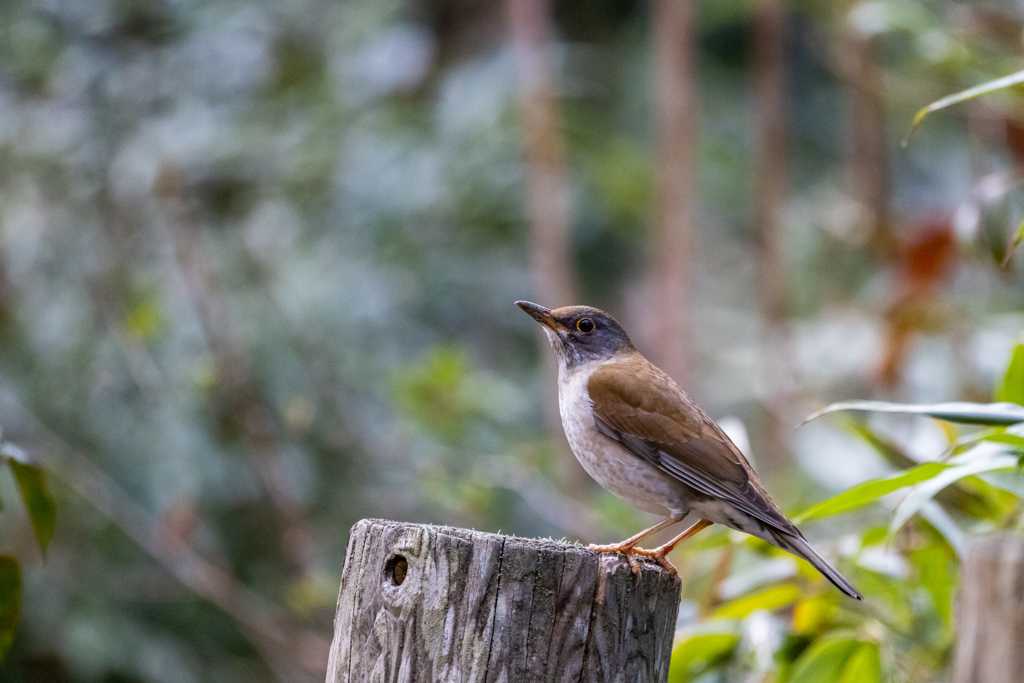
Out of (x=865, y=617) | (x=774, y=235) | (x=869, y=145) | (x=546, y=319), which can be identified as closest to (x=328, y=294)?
(x=774, y=235)

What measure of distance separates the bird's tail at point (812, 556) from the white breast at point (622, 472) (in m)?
0.35

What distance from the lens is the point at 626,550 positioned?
2801 millimetres

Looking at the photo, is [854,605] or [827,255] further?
[827,255]

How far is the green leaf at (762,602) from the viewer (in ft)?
12.1

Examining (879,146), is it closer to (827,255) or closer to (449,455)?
(827,255)

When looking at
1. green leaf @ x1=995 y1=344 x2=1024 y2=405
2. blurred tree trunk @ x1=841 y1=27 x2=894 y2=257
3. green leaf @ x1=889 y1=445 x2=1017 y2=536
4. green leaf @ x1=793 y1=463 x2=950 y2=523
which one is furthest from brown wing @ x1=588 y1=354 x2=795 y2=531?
blurred tree trunk @ x1=841 y1=27 x2=894 y2=257

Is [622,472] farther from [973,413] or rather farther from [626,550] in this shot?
[973,413]

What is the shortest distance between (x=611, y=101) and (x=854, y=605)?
23.0ft

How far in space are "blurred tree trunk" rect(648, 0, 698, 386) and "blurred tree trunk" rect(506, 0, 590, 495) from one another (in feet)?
2.55

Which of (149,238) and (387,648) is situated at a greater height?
(149,238)

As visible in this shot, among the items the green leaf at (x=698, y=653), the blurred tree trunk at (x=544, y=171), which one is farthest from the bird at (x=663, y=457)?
→ the blurred tree trunk at (x=544, y=171)

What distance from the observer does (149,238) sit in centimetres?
764

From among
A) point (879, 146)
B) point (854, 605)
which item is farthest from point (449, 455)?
point (879, 146)

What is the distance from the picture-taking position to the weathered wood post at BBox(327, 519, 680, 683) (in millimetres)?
2199
